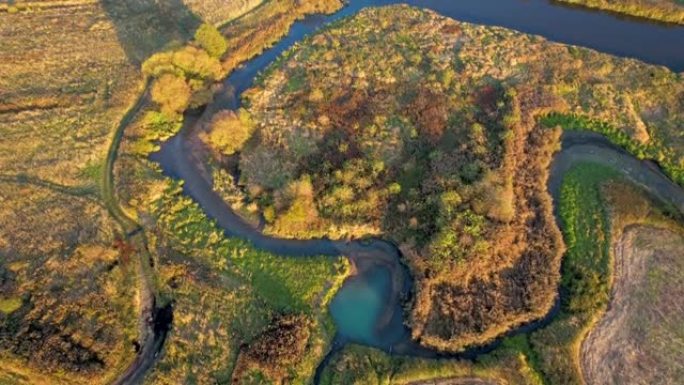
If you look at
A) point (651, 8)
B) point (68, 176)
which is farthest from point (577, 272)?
point (68, 176)

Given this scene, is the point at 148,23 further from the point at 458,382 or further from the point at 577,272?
the point at 577,272

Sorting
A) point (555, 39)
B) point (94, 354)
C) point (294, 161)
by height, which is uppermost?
point (555, 39)

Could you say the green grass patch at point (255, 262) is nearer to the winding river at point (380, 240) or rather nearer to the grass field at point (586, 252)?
the winding river at point (380, 240)

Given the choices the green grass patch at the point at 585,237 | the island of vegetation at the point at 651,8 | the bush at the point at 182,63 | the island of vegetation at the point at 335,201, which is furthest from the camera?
the island of vegetation at the point at 651,8

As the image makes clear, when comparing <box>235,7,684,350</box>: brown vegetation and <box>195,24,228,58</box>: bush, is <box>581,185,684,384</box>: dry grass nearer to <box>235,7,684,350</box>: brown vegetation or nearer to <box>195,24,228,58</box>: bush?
<box>235,7,684,350</box>: brown vegetation

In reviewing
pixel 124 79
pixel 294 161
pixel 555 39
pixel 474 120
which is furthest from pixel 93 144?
pixel 555 39

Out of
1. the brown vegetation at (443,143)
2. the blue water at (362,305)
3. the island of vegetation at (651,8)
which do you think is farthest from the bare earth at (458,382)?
the island of vegetation at (651,8)

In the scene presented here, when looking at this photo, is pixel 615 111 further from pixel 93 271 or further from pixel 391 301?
pixel 93 271
